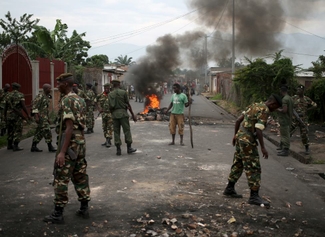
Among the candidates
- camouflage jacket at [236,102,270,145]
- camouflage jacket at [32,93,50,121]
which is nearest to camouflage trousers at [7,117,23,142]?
camouflage jacket at [32,93,50,121]

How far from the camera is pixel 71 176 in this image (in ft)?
15.1

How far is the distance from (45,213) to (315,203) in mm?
3734

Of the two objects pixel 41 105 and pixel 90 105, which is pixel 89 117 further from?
pixel 41 105

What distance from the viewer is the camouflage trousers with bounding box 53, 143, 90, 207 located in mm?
4430

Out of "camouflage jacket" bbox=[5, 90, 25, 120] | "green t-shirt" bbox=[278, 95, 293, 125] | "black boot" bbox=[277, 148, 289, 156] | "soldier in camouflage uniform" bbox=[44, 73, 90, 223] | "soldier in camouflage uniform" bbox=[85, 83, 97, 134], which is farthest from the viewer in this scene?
"soldier in camouflage uniform" bbox=[85, 83, 97, 134]

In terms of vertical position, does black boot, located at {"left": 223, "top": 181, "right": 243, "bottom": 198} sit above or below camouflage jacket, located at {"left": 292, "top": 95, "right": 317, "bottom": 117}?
below

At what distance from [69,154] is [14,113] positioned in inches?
219

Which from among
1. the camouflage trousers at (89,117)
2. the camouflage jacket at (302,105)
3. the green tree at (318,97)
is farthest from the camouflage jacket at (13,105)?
the green tree at (318,97)

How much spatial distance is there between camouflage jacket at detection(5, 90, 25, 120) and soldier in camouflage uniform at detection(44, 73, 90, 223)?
198 inches

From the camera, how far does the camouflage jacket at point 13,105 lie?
925 centimetres

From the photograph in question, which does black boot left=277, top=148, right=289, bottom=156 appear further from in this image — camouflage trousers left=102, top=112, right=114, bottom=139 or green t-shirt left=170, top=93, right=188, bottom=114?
camouflage trousers left=102, top=112, right=114, bottom=139

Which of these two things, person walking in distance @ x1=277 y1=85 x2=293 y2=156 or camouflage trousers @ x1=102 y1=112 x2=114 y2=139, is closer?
person walking in distance @ x1=277 y1=85 x2=293 y2=156

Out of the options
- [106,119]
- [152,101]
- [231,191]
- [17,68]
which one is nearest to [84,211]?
[231,191]

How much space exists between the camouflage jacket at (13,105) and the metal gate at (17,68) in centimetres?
467
